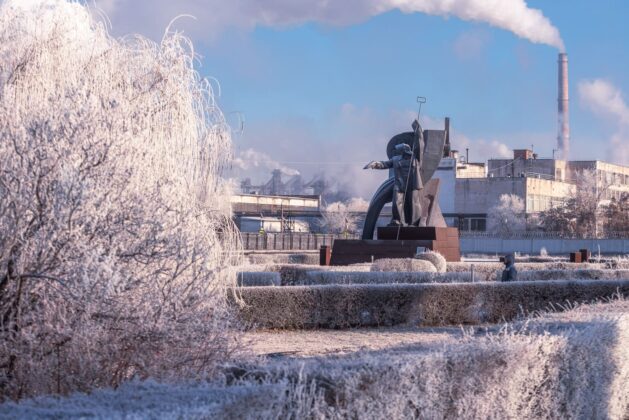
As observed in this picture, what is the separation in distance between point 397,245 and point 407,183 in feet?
8.17

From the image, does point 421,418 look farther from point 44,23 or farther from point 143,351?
point 44,23

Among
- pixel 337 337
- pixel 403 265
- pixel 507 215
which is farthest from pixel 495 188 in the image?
pixel 337 337

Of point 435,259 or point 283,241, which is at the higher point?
point 283,241

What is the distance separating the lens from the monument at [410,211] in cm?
3061

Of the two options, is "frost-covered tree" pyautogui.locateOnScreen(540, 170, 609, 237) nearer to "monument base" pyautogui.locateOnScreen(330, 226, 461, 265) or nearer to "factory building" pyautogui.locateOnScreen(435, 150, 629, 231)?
"factory building" pyautogui.locateOnScreen(435, 150, 629, 231)

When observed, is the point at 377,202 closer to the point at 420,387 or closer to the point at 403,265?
the point at 403,265

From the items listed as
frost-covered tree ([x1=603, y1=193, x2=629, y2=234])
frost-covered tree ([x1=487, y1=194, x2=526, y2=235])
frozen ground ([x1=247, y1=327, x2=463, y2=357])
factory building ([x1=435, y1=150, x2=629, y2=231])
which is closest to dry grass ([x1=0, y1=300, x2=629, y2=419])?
frozen ground ([x1=247, y1=327, x2=463, y2=357])

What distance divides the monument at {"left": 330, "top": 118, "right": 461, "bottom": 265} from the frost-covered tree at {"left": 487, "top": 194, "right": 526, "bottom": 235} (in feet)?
138

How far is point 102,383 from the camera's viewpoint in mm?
6258

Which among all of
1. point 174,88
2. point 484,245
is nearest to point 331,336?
point 174,88

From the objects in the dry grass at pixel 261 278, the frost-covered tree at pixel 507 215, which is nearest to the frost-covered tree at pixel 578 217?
the frost-covered tree at pixel 507 215

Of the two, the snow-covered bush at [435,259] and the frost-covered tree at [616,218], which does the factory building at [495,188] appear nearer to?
the frost-covered tree at [616,218]

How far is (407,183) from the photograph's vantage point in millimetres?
31750

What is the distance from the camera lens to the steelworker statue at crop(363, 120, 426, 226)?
3164 cm
